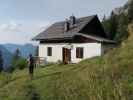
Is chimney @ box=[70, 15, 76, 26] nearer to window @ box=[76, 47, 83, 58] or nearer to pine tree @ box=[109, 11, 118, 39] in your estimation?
window @ box=[76, 47, 83, 58]

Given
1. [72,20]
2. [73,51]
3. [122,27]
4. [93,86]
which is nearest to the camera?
[93,86]

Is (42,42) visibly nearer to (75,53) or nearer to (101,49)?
(75,53)

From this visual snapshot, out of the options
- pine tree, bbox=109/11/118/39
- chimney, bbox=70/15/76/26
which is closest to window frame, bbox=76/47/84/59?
chimney, bbox=70/15/76/26

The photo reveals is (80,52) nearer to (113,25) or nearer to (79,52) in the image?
(79,52)

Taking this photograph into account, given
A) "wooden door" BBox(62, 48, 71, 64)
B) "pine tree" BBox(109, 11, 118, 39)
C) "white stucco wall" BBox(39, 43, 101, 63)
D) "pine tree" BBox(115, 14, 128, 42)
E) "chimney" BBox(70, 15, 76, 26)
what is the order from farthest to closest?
"pine tree" BBox(109, 11, 118, 39) → "pine tree" BBox(115, 14, 128, 42) → "chimney" BBox(70, 15, 76, 26) → "wooden door" BBox(62, 48, 71, 64) → "white stucco wall" BBox(39, 43, 101, 63)

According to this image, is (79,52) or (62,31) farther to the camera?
(62,31)

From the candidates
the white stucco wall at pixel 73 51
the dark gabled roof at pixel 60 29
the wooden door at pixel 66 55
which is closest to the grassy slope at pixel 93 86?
the white stucco wall at pixel 73 51

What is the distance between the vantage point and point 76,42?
34.6m

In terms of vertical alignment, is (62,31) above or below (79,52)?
above

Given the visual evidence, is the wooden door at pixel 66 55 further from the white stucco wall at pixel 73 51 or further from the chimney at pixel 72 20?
the chimney at pixel 72 20

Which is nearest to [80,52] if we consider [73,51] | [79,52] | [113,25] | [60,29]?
[79,52]

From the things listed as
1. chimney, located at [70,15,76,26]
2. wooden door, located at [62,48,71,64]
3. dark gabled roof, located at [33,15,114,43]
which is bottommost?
wooden door, located at [62,48,71,64]

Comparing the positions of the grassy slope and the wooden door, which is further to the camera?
the wooden door

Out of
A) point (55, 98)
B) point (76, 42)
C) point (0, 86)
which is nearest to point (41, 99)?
point (55, 98)
